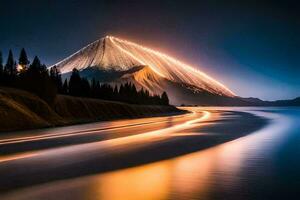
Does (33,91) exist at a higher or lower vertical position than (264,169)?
higher

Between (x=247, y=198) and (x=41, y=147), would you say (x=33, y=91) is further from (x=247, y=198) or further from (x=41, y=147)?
(x=247, y=198)

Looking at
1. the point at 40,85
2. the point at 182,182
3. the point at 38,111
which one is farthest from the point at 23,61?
the point at 182,182

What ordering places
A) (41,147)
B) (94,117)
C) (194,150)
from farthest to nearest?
(94,117)
(41,147)
(194,150)

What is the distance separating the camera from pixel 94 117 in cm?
9225

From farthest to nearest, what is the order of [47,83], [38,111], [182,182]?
[47,83] < [38,111] < [182,182]

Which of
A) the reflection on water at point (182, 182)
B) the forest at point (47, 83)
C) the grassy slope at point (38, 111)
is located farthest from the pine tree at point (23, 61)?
the reflection on water at point (182, 182)

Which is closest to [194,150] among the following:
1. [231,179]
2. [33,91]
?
[231,179]

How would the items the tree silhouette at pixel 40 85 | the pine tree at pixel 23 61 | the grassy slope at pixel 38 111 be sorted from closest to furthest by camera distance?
the grassy slope at pixel 38 111 < the tree silhouette at pixel 40 85 < the pine tree at pixel 23 61

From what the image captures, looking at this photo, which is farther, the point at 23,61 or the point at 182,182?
the point at 23,61

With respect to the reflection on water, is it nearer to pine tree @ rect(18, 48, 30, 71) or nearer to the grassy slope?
the grassy slope

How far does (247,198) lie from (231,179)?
369cm

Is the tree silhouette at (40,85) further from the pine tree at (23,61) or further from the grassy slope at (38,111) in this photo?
the pine tree at (23,61)

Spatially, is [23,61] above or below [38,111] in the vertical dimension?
above

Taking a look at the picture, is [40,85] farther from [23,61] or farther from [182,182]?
[182,182]
